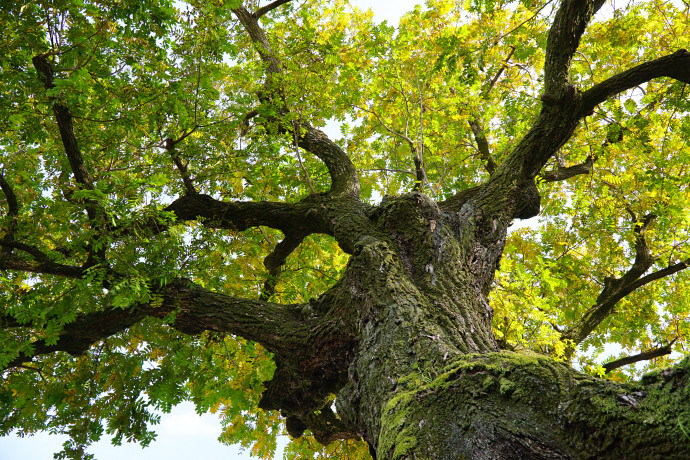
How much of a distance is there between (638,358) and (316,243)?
5.15m

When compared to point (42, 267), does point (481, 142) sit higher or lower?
higher

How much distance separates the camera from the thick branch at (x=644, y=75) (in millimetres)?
4035

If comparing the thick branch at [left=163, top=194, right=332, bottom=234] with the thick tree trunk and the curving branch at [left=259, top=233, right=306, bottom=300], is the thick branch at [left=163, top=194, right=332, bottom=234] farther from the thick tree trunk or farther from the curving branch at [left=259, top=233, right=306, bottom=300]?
the thick tree trunk

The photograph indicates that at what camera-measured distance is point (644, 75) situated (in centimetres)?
414

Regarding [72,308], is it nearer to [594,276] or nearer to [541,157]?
[541,157]

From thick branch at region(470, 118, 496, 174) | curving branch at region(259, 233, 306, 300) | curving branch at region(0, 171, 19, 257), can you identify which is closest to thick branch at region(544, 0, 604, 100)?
→ thick branch at region(470, 118, 496, 174)

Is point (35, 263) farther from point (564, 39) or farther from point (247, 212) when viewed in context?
point (564, 39)

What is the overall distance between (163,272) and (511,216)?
3.43 m

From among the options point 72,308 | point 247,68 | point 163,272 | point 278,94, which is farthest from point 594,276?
point 72,308

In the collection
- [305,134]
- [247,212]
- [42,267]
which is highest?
[305,134]

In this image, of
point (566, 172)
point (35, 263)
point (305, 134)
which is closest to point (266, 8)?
point (305, 134)

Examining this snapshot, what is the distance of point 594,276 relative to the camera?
781cm

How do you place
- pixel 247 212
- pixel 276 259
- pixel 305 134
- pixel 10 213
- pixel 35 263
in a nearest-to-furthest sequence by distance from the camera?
pixel 35 263 < pixel 10 213 < pixel 247 212 < pixel 276 259 < pixel 305 134

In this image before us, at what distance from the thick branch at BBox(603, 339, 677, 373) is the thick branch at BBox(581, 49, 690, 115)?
12.9 ft
